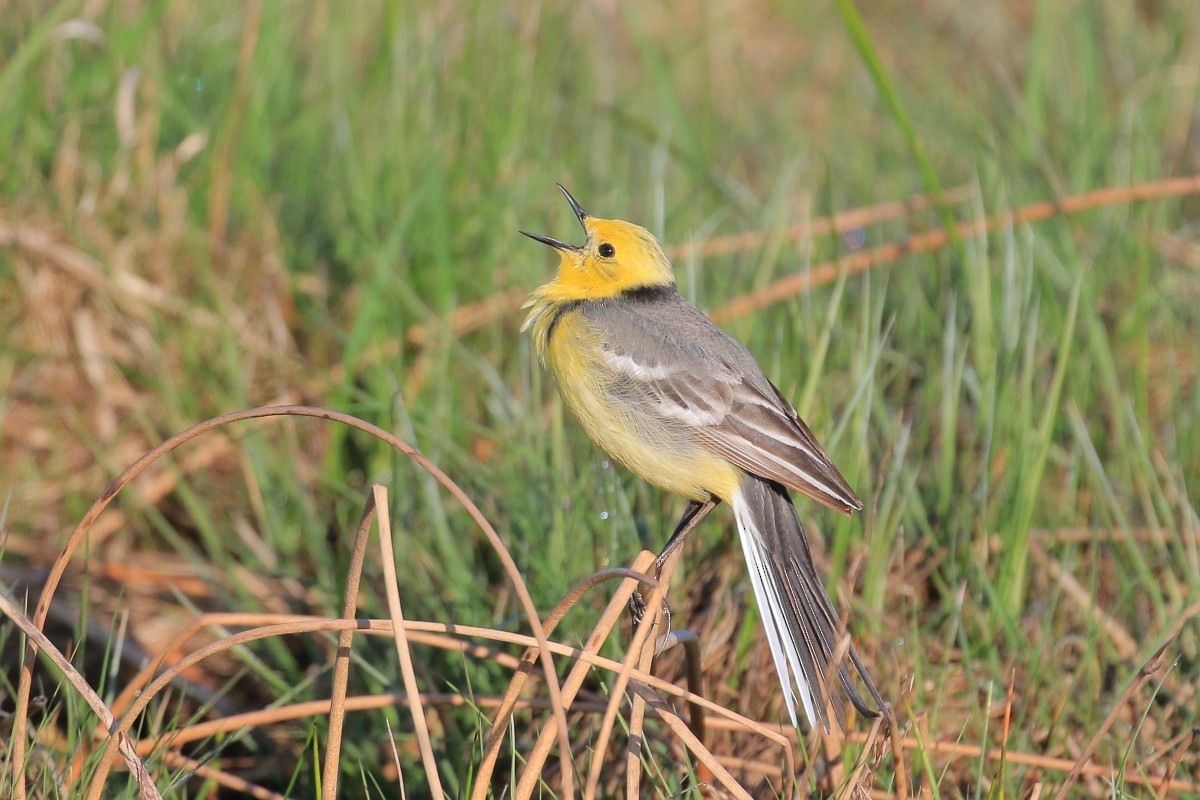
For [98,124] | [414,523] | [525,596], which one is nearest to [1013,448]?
[414,523]

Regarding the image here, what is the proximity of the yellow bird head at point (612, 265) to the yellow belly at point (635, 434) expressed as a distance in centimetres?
41

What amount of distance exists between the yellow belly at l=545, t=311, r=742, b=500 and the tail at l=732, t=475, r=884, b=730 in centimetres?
11

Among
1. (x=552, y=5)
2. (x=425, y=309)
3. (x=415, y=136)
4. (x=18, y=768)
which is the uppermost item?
(x=552, y=5)

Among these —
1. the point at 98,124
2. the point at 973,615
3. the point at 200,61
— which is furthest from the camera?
the point at 200,61

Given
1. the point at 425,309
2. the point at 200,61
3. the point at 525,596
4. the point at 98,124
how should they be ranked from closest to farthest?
the point at 525,596 → the point at 425,309 → the point at 98,124 → the point at 200,61

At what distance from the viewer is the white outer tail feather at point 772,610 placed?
9.77 feet

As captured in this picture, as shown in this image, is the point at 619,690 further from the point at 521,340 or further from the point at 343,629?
the point at 521,340

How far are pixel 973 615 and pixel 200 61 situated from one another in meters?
4.01

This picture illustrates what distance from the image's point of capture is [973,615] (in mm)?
3934

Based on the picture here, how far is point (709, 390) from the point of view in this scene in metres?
3.67

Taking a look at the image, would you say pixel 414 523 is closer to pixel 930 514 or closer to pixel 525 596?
pixel 930 514

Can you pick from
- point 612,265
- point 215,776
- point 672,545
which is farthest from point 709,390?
point 215,776

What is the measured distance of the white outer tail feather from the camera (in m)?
2.98

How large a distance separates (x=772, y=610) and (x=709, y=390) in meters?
0.71
